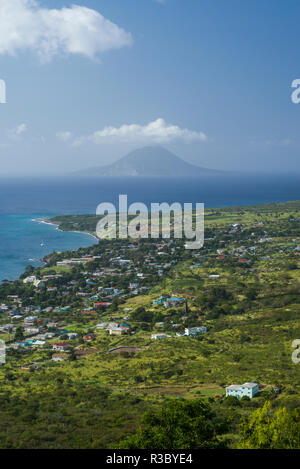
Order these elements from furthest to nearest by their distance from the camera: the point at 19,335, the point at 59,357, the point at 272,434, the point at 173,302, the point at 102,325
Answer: the point at 173,302
the point at 102,325
the point at 19,335
the point at 59,357
the point at 272,434

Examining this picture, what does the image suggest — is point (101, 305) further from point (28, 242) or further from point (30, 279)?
point (28, 242)

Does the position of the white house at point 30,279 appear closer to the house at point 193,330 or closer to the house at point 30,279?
the house at point 30,279

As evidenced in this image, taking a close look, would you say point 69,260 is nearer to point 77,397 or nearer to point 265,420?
point 77,397

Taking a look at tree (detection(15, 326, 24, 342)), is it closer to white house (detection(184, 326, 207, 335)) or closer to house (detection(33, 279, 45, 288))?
white house (detection(184, 326, 207, 335))

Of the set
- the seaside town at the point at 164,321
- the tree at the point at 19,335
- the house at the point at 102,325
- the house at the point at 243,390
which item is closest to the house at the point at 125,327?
the seaside town at the point at 164,321

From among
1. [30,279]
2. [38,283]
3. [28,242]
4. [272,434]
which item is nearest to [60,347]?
[38,283]

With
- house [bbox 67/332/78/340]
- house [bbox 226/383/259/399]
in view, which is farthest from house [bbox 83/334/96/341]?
house [bbox 226/383/259/399]
